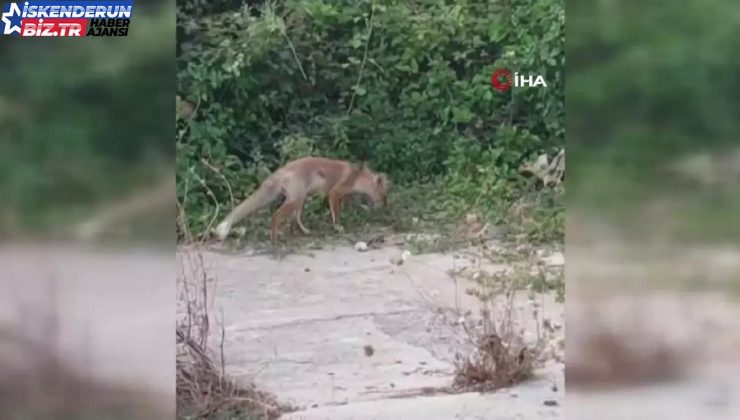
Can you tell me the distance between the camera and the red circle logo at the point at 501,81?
3.85 metres

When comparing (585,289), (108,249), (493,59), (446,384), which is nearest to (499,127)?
(493,59)

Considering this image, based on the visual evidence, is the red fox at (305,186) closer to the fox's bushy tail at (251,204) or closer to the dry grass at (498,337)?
the fox's bushy tail at (251,204)

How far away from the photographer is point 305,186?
391cm

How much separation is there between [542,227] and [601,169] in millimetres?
390

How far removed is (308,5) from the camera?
3.88 meters

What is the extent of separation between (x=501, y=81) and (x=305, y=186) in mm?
1028

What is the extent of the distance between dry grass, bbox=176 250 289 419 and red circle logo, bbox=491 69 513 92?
1590 mm

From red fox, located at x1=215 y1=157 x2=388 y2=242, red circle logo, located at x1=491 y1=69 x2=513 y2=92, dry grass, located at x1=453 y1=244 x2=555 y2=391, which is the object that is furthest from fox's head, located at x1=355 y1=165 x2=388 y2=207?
red circle logo, located at x1=491 y1=69 x2=513 y2=92

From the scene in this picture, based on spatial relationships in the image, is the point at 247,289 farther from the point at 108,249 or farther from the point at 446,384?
the point at 446,384

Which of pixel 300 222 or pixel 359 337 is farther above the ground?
pixel 300 222

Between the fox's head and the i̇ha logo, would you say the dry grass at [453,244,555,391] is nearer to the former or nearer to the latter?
the fox's head

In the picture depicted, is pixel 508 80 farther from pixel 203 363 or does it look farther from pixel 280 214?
pixel 203 363

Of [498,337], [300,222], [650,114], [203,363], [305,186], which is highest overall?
[650,114]

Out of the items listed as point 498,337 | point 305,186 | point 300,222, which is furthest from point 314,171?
point 498,337
